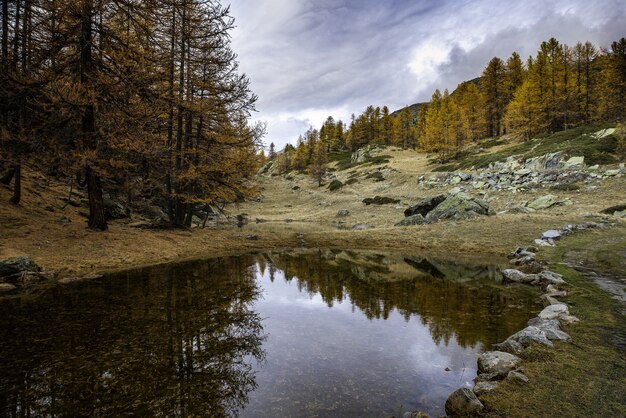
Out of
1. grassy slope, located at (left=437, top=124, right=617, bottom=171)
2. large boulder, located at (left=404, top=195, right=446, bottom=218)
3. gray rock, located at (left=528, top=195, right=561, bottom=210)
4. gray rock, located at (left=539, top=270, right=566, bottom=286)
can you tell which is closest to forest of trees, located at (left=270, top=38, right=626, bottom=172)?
grassy slope, located at (left=437, top=124, right=617, bottom=171)

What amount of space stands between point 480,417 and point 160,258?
13972 mm

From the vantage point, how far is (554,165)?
38.3 m

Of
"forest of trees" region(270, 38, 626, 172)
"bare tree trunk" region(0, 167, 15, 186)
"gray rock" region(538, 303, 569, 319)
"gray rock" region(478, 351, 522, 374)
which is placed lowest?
"gray rock" region(478, 351, 522, 374)

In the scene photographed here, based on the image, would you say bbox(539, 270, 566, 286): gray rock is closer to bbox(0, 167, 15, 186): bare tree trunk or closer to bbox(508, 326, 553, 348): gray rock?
bbox(508, 326, 553, 348): gray rock

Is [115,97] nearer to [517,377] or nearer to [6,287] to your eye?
[6,287]

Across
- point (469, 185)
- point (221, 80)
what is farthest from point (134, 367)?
point (469, 185)

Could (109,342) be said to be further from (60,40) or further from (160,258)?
(60,40)

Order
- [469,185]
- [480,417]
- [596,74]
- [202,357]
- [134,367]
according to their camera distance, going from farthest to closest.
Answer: [596,74] < [469,185] < [202,357] < [134,367] < [480,417]

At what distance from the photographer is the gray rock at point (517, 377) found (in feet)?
Answer: 17.3

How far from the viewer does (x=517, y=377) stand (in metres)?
5.33

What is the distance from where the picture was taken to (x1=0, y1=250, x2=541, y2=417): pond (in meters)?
4.91

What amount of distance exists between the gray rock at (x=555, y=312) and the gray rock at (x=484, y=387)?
156 inches

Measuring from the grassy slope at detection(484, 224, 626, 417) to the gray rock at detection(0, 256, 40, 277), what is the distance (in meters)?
13.0

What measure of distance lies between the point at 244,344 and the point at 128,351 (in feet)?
7.00
